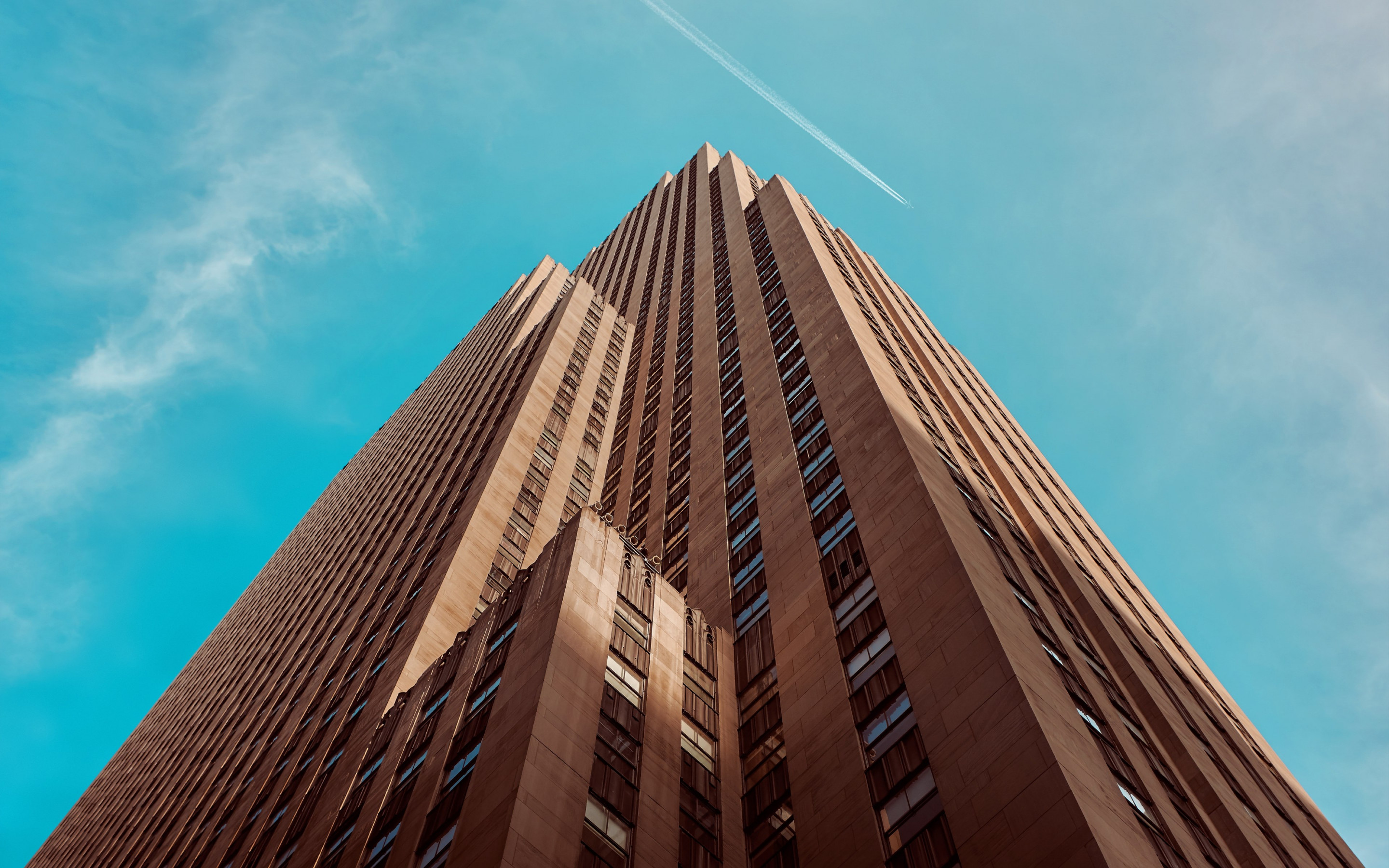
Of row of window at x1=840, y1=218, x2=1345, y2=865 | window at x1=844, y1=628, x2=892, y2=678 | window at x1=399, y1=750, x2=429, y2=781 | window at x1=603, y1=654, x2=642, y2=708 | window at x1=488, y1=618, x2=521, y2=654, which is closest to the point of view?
row of window at x1=840, y1=218, x2=1345, y2=865

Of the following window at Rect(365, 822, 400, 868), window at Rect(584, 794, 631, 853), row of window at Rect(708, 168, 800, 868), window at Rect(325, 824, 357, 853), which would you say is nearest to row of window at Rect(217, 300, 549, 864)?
window at Rect(325, 824, 357, 853)

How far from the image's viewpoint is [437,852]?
88.8 feet

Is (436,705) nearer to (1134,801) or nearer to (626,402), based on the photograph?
(1134,801)

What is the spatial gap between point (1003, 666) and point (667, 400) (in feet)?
148

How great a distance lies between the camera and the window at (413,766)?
106ft

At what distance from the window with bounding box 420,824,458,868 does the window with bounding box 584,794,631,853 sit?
3385mm

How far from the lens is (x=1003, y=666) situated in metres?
27.3

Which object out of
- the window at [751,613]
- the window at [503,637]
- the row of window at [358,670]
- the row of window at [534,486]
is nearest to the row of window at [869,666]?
the window at [751,613]

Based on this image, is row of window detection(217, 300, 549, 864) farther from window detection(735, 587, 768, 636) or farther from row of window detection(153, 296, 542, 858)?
window detection(735, 587, 768, 636)

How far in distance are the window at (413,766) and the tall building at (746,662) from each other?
15cm

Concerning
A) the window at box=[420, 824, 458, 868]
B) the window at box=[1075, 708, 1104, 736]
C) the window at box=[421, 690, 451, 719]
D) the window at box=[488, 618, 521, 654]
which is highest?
the window at box=[488, 618, 521, 654]

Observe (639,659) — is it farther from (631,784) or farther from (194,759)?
(194,759)

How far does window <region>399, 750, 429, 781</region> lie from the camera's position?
3244 cm

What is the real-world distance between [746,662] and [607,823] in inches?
448
